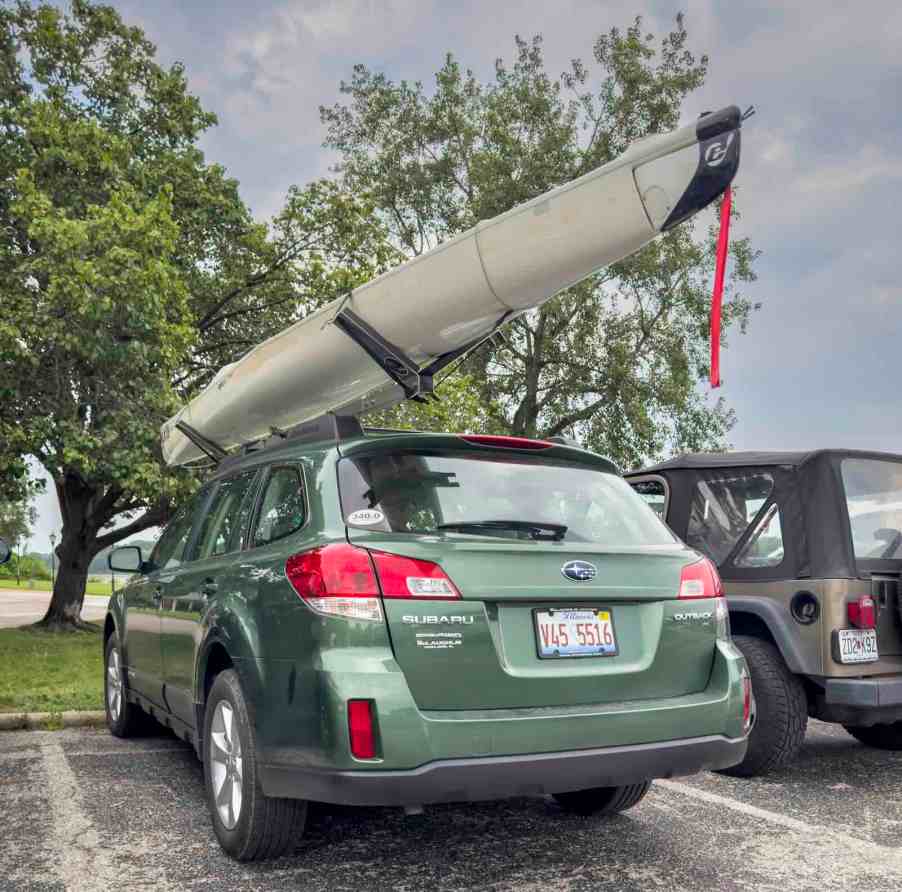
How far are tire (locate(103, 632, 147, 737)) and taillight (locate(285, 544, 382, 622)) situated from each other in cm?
339

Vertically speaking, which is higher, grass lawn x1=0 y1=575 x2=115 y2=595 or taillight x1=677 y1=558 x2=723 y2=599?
grass lawn x1=0 y1=575 x2=115 y2=595

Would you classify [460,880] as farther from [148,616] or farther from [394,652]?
[148,616]

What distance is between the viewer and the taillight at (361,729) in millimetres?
3232

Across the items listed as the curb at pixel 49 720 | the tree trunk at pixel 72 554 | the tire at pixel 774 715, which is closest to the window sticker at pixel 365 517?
the tire at pixel 774 715

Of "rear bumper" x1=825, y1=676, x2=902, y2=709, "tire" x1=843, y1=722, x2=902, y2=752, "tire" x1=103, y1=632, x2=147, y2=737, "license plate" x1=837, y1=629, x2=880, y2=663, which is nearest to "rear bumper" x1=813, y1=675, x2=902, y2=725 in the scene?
"rear bumper" x1=825, y1=676, x2=902, y2=709

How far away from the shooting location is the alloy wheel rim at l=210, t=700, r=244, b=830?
12.6 feet

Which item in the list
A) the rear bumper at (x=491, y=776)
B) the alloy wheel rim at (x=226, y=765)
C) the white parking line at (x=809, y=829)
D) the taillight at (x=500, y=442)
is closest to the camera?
the rear bumper at (x=491, y=776)

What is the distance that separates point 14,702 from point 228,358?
11.5m

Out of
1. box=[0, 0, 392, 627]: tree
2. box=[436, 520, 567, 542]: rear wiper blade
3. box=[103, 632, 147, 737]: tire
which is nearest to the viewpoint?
box=[436, 520, 567, 542]: rear wiper blade

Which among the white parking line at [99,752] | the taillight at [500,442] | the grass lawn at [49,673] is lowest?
the white parking line at [99,752]

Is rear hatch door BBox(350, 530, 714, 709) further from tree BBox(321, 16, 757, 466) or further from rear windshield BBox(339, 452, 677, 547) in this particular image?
tree BBox(321, 16, 757, 466)

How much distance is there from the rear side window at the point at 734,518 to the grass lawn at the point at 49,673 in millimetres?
4621

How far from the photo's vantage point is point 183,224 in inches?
680

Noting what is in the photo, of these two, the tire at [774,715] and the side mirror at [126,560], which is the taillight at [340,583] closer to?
the tire at [774,715]
